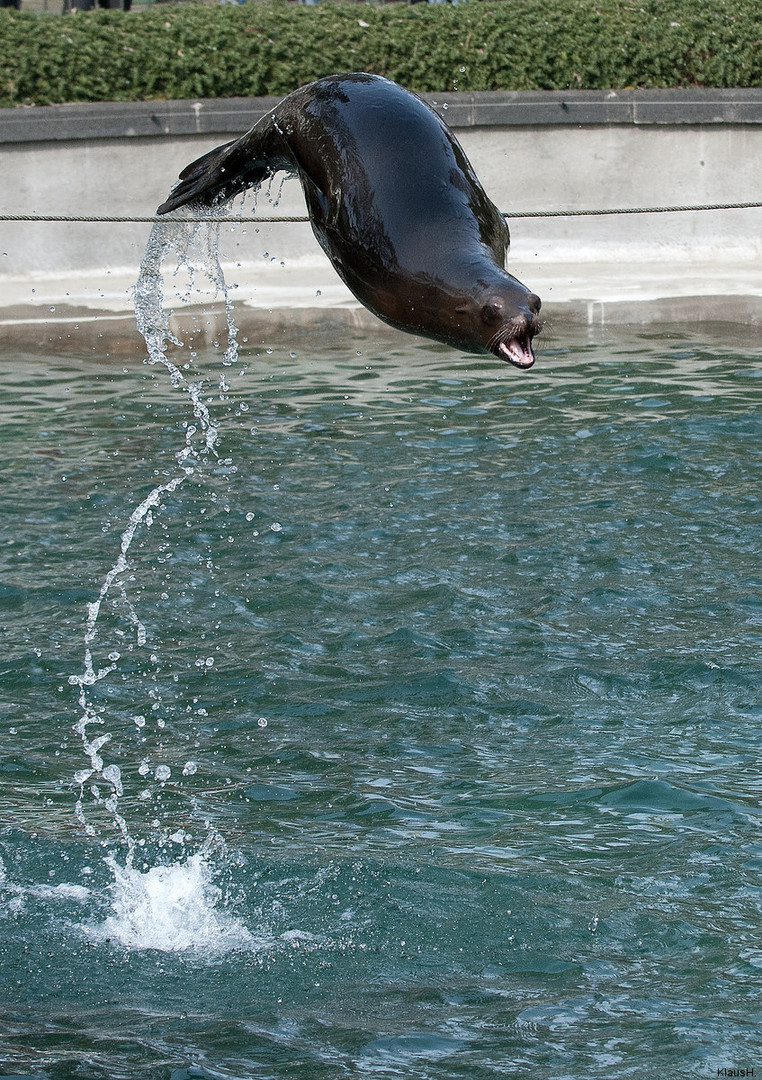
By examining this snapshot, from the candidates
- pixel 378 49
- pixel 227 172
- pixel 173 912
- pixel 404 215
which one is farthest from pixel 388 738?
pixel 378 49

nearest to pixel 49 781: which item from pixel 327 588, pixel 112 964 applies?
pixel 112 964

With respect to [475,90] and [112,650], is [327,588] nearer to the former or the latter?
[112,650]

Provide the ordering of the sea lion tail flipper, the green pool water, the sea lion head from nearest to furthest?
the sea lion head < the green pool water < the sea lion tail flipper

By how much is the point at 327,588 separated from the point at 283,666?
33.1 inches

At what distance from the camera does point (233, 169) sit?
15.0 feet

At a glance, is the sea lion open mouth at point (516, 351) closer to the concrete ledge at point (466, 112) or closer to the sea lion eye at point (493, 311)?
the sea lion eye at point (493, 311)

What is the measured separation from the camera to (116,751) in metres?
5.51

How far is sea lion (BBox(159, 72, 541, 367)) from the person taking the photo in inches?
133

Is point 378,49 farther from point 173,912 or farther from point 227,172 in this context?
point 173,912

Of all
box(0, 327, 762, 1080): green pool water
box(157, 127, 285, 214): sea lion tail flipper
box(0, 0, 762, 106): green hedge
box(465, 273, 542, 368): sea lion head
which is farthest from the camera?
box(0, 0, 762, 106): green hedge

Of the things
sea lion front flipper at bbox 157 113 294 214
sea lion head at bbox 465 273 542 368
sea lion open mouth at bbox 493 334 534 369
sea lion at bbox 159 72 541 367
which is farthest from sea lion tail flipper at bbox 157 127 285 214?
sea lion open mouth at bbox 493 334 534 369

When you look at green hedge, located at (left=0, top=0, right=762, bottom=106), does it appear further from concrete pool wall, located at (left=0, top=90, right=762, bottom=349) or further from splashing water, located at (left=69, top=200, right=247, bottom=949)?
splashing water, located at (left=69, top=200, right=247, bottom=949)

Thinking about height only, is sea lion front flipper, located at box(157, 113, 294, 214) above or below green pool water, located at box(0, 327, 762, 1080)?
above

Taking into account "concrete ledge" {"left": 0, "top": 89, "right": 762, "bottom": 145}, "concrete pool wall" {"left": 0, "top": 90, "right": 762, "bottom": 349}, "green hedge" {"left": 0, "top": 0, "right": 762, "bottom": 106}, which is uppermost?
"green hedge" {"left": 0, "top": 0, "right": 762, "bottom": 106}
